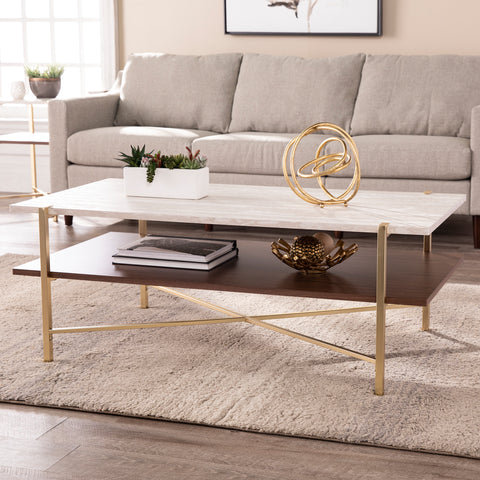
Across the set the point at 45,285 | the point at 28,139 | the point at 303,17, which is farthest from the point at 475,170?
the point at 28,139

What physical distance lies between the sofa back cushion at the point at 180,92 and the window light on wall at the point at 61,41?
2.05ft

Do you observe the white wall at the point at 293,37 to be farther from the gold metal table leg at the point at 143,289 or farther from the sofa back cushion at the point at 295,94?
the gold metal table leg at the point at 143,289

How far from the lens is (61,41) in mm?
5535

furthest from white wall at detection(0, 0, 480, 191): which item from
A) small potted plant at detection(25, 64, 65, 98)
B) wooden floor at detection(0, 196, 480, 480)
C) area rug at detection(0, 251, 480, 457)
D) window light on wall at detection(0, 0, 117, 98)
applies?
wooden floor at detection(0, 196, 480, 480)

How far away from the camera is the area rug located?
1.97 meters

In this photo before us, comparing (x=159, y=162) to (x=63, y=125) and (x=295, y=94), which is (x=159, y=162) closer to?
(x=63, y=125)

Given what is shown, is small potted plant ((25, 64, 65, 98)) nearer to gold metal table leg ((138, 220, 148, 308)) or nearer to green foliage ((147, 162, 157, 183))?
gold metal table leg ((138, 220, 148, 308))

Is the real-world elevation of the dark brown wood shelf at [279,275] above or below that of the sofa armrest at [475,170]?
below

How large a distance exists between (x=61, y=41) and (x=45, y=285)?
11.6 feet

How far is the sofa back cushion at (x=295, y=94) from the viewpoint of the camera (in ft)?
14.6

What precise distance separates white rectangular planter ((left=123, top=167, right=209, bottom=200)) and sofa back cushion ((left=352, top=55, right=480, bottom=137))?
6.43 feet

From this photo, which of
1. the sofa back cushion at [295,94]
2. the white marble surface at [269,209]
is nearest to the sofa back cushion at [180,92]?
the sofa back cushion at [295,94]

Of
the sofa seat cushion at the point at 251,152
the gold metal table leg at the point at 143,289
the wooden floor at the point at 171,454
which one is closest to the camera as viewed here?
the wooden floor at the point at 171,454

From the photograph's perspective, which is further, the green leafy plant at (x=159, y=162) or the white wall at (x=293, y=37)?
the white wall at (x=293, y=37)
